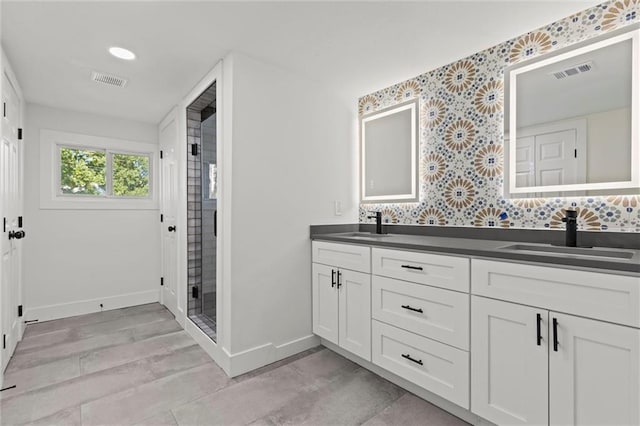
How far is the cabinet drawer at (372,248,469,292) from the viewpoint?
164 cm

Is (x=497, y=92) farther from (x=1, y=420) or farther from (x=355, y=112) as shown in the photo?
(x=1, y=420)

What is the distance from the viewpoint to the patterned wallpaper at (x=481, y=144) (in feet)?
5.63

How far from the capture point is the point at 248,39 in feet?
6.55

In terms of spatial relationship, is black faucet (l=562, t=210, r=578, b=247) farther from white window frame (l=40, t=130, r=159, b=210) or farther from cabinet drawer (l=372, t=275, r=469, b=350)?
white window frame (l=40, t=130, r=159, b=210)

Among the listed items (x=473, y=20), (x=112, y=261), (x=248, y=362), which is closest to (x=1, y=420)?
(x=248, y=362)

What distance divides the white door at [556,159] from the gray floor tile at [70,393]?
2798 mm

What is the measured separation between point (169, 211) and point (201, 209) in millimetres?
745

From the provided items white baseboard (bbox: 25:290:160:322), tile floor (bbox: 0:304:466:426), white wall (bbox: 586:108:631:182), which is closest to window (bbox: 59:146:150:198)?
white baseboard (bbox: 25:290:160:322)

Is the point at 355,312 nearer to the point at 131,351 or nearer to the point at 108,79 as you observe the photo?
the point at 131,351

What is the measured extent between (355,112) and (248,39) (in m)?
1.29

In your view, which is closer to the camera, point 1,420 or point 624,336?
point 624,336

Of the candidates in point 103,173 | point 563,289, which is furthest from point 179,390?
A: point 103,173

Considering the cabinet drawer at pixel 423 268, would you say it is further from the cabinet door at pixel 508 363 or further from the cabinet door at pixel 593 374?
the cabinet door at pixel 593 374

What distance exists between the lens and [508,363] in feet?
4.77
